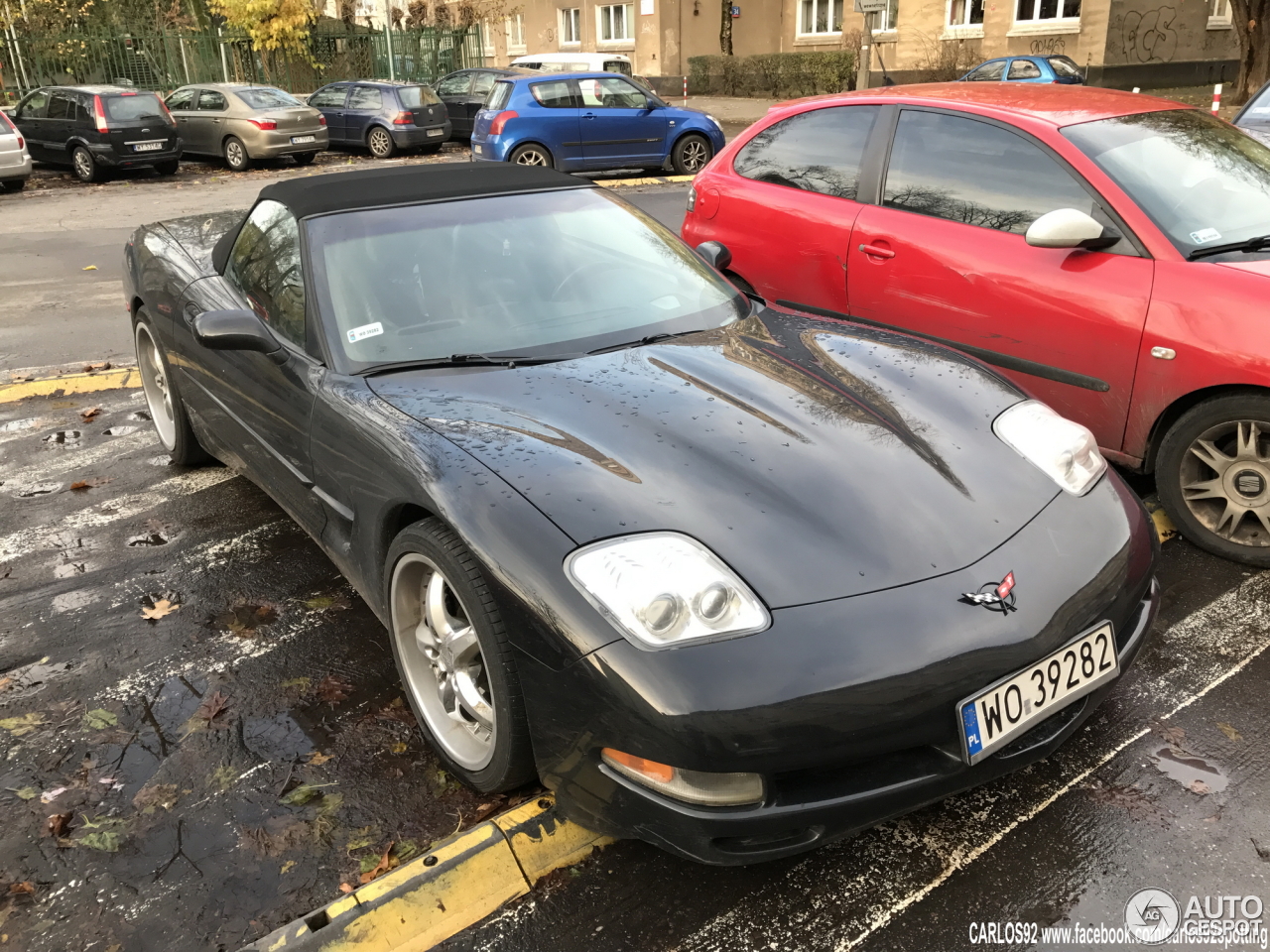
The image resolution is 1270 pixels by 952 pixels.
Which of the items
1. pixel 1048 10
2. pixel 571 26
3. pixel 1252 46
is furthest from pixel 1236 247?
pixel 571 26

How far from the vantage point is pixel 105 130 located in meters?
17.7

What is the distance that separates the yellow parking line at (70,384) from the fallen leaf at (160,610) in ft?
9.78

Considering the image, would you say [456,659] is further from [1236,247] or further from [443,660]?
[1236,247]

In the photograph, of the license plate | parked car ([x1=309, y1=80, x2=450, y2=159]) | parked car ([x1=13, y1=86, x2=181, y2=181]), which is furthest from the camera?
parked car ([x1=309, y1=80, x2=450, y2=159])

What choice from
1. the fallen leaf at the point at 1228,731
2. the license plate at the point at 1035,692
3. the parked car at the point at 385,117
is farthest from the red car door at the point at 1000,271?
the parked car at the point at 385,117

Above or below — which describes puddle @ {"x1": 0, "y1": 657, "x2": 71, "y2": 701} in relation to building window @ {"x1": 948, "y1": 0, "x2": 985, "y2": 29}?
below

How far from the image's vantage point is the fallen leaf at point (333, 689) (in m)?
3.20

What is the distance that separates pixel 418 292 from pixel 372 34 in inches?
1338

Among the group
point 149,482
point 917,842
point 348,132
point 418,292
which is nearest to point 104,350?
point 149,482

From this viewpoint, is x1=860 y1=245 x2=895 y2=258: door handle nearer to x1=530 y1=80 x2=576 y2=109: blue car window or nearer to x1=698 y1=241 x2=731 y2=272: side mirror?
x1=698 y1=241 x2=731 y2=272: side mirror

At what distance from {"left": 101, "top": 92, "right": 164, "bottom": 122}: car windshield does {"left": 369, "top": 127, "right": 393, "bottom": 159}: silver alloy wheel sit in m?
3.94

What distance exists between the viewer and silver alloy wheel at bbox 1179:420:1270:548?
3.65m

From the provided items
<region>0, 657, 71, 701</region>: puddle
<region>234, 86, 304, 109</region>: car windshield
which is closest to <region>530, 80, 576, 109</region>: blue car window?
<region>234, 86, 304, 109</region>: car windshield

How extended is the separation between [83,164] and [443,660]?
19.0m
